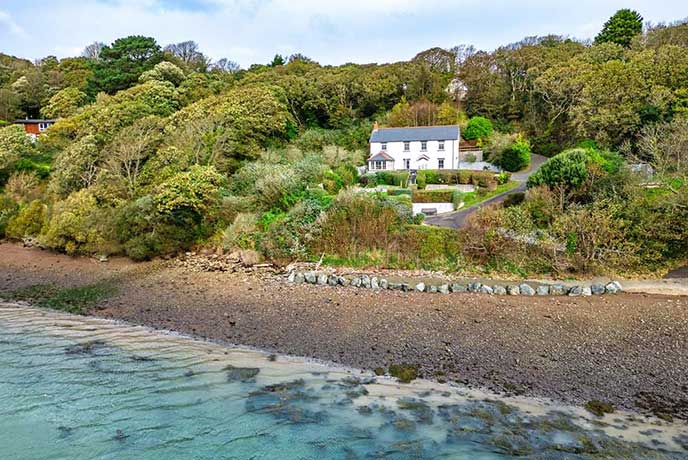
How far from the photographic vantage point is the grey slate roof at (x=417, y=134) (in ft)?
111

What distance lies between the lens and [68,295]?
544 inches

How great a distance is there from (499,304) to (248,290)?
25.2 feet

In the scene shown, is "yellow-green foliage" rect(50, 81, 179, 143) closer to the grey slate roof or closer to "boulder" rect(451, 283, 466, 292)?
the grey slate roof

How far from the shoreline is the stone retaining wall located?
510 millimetres

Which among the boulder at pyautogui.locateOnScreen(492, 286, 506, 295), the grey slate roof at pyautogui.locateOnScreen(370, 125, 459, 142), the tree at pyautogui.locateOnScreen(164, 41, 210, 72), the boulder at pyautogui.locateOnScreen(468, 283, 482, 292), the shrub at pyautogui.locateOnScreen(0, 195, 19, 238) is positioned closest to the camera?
the boulder at pyautogui.locateOnScreen(492, 286, 506, 295)

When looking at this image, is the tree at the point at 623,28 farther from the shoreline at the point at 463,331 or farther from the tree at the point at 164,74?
the tree at the point at 164,74

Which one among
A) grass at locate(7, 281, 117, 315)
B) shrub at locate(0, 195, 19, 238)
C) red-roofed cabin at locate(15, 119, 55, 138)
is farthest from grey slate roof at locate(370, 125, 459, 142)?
red-roofed cabin at locate(15, 119, 55, 138)

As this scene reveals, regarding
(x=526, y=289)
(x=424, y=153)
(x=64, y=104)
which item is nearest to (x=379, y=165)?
(x=424, y=153)

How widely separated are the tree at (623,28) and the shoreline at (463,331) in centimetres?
4079

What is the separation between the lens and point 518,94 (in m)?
42.2

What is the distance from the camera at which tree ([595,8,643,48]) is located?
135 ft

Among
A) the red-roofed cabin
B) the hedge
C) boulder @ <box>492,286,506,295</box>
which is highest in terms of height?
the red-roofed cabin

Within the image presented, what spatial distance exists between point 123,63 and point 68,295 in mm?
42854

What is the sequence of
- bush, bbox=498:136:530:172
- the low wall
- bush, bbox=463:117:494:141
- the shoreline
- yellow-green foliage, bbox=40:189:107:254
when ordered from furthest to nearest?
bush, bbox=463:117:494:141
bush, bbox=498:136:530:172
the low wall
yellow-green foliage, bbox=40:189:107:254
the shoreline
